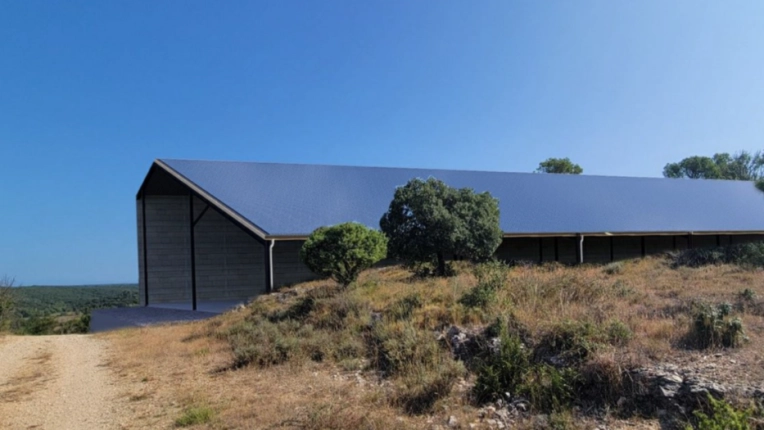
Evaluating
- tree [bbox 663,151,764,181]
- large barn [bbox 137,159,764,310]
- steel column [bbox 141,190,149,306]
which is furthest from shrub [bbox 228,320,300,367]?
tree [bbox 663,151,764,181]

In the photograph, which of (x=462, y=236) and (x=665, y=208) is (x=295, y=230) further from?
(x=665, y=208)

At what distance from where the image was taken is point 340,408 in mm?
6367

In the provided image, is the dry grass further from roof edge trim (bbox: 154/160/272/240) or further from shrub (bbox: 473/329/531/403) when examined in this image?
roof edge trim (bbox: 154/160/272/240)

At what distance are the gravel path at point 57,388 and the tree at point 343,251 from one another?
5.50 metres

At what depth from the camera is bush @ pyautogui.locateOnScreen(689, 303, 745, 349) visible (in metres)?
6.75

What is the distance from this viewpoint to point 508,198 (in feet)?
89.5

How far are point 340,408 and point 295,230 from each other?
13640 millimetres

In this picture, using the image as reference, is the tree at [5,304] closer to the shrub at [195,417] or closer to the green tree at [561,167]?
the shrub at [195,417]

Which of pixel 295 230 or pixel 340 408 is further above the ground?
pixel 295 230

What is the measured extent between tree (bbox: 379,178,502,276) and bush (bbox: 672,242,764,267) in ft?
23.0

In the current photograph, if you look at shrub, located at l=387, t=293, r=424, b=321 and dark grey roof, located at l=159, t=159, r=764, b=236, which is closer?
shrub, located at l=387, t=293, r=424, b=321

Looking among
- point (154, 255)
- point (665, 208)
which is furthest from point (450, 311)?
point (665, 208)

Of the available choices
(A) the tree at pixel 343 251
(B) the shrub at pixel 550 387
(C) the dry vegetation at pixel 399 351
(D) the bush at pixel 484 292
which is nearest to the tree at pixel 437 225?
(A) the tree at pixel 343 251

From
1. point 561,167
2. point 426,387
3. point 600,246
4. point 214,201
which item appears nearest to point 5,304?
point 214,201
